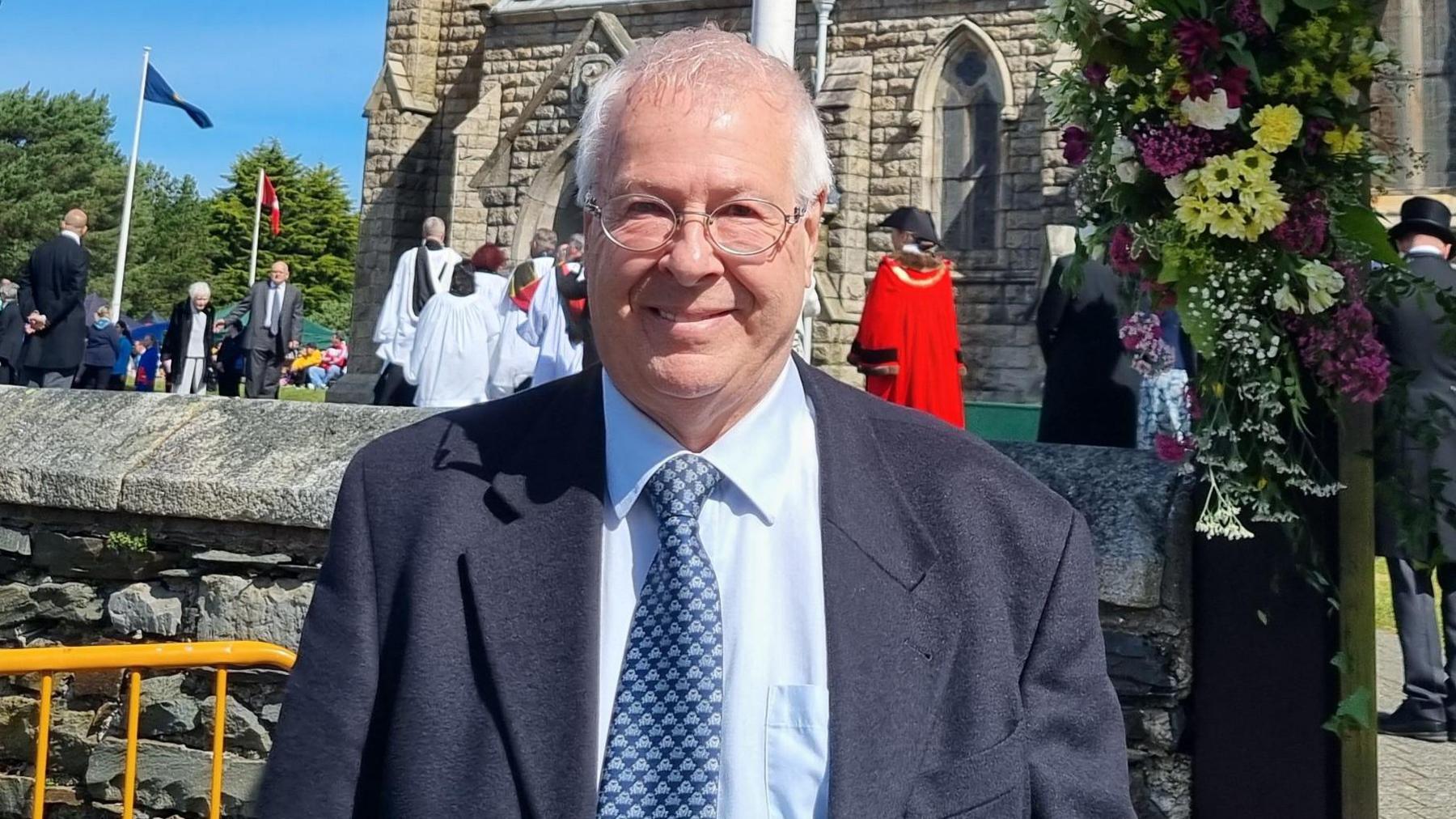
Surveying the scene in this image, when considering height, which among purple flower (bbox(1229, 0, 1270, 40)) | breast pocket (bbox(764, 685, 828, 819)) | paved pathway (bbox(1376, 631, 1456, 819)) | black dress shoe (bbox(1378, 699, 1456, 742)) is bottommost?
paved pathway (bbox(1376, 631, 1456, 819))

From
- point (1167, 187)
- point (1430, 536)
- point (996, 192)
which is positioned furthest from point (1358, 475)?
point (996, 192)

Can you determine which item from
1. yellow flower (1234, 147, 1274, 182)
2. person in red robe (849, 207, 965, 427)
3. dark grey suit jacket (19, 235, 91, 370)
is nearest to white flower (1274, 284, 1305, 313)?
yellow flower (1234, 147, 1274, 182)

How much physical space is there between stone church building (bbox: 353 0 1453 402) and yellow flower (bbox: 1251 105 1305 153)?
1296cm

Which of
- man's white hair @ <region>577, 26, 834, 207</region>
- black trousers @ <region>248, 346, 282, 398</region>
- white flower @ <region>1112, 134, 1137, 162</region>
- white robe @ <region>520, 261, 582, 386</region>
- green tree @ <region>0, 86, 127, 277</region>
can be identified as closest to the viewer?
man's white hair @ <region>577, 26, 834, 207</region>

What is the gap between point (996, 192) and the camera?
723 inches

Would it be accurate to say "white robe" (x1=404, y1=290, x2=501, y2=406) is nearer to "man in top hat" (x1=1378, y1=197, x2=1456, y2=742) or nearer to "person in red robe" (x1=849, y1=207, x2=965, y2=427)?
"person in red robe" (x1=849, y1=207, x2=965, y2=427)

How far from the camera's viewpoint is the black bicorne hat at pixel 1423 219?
230 inches

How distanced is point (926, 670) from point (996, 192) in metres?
17.3

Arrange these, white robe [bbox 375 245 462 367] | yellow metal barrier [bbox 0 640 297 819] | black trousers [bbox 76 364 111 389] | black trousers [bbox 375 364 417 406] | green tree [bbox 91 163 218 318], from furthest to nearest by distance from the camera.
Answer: green tree [bbox 91 163 218 318], black trousers [bbox 76 364 111 389], black trousers [bbox 375 364 417 406], white robe [bbox 375 245 462 367], yellow metal barrier [bbox 0 640 297 819]

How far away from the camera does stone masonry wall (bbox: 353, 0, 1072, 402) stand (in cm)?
1780

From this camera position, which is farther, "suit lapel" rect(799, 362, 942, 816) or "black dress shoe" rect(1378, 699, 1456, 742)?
"black dress shoe" rect(1378, 699, 1456, 742)

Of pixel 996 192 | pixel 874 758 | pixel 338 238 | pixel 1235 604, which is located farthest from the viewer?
pixel 338 238

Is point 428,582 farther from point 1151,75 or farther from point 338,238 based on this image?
point 338,238

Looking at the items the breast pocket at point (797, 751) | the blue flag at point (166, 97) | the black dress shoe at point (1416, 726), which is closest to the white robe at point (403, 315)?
the black dress shoe at point (1416, 726)
